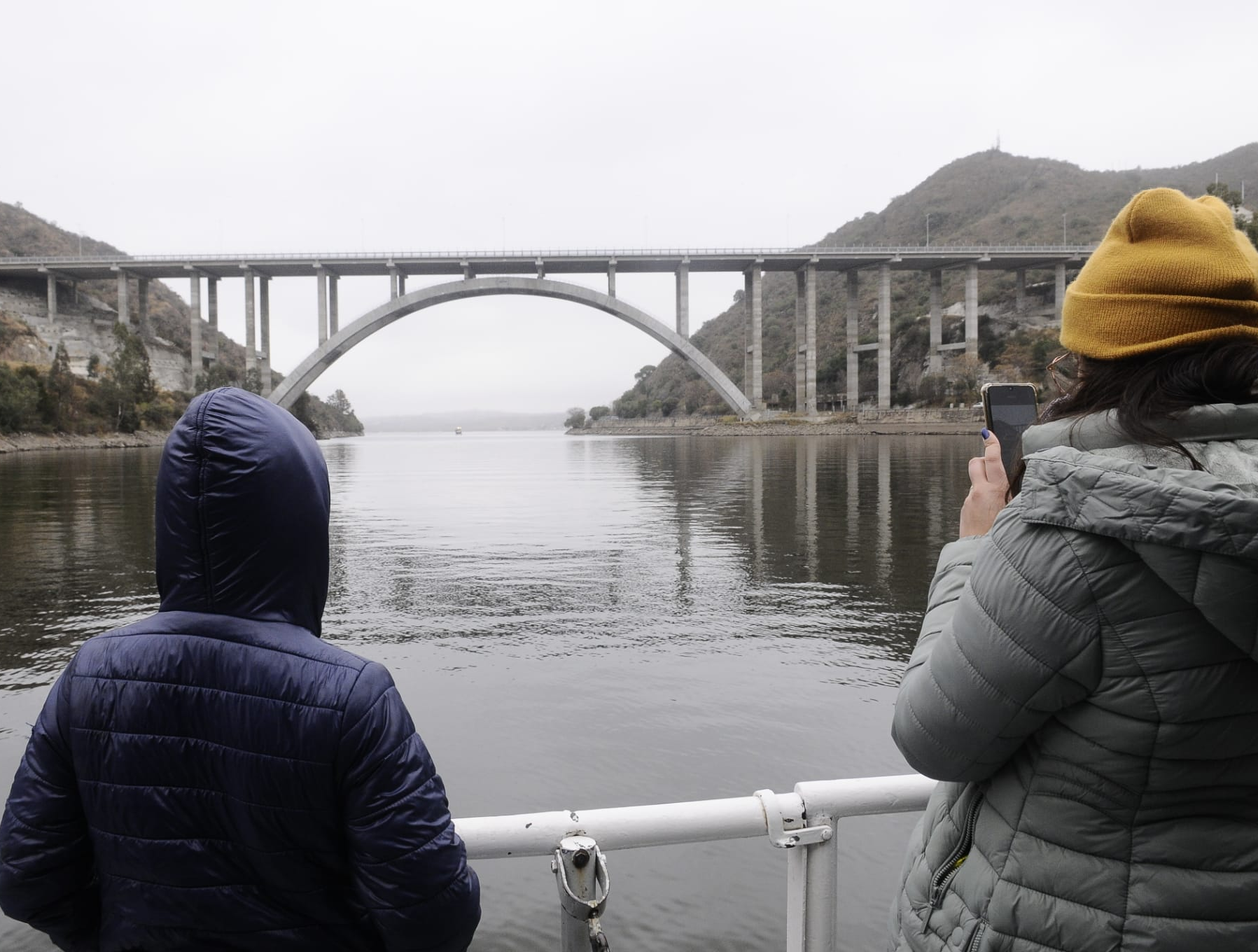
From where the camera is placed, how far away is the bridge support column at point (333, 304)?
5838 centimetres

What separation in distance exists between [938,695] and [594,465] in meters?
30.7

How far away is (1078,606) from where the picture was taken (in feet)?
3.16

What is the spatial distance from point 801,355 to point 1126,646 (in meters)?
64.2

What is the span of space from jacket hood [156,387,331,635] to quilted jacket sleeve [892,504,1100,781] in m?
0.82

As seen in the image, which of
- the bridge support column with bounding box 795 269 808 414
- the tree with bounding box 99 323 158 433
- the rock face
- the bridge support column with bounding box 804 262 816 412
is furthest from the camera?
the bridge support column with bounding box 795 269 808 414

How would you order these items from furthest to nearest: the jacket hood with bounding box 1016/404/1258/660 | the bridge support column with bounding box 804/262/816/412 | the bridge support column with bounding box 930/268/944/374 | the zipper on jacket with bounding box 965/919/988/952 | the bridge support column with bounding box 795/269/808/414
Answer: the bridge support column with bounding box 795/269/808/414, the bridge support column with bounding box 930/268/944/374, the bridge support column with bounding box 804/262/816/412, the zipper on jacket with bounding box 965/919/988/952, the jacket hood with bounding box 1016/404/1258/660

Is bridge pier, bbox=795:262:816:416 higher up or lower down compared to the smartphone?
higher up

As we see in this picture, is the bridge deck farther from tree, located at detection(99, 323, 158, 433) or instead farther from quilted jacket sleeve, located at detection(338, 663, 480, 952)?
quilted jacket sleeve, located at detection(338, 663, 480, 952)

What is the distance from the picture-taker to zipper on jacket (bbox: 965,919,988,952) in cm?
110

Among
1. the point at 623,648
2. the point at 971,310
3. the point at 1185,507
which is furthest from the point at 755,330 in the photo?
the point at 1185,507

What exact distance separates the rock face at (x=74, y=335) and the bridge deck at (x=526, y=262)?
1.75m

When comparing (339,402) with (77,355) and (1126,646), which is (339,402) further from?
(1126,646)

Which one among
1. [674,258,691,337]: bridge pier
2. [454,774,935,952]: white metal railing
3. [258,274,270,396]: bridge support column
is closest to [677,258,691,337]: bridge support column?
[674,258,691,337]: bridge pier

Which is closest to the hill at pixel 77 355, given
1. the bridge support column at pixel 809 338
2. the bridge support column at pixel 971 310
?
the bridge support column at pixel 809 338
